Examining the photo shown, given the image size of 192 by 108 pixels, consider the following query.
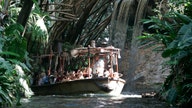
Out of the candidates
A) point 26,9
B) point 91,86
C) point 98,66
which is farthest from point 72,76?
point 26,9

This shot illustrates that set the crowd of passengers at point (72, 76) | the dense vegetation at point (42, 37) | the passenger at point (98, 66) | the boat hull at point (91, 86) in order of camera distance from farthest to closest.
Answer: the passenger at point (98, 66), the crowd of passengers at point (72, 76), the boat hull at point (91, 86), the dense vegetation at point (42, 37)

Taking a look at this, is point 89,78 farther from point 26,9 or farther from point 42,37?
point 26,9

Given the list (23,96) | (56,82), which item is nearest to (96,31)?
(56,82)

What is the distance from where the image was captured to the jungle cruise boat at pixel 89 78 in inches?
569

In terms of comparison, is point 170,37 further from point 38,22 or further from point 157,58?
point 157,58

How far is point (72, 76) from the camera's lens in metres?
15.3

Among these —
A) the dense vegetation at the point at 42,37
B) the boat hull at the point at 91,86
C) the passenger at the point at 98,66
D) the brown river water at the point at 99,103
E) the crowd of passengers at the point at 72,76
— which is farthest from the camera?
the passenger at the point at 98,66

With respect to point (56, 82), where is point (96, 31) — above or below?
above

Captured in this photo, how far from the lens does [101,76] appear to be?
48.0 ft

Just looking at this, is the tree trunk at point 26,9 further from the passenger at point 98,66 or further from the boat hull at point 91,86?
the passenger at point 98,66

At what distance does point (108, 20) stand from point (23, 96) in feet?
32.5

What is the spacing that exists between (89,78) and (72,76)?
1253 mm

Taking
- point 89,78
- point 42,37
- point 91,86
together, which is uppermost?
point 42,37

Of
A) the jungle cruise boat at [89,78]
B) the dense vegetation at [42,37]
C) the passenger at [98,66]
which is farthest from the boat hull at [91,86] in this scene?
the dense vegetation at [42,37]
